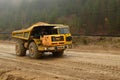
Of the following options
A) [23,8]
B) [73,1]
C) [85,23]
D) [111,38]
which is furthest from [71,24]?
[23,8]

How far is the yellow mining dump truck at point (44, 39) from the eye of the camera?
13914 mm

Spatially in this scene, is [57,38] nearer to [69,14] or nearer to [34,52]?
[34,52]

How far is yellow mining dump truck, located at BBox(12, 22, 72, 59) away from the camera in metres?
13.9

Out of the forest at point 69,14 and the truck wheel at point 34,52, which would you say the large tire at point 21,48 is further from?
the forest at point 69,14

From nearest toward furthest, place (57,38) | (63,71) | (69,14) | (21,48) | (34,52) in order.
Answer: (63,71), (57,38), (34,52), (21,48), (69,14)

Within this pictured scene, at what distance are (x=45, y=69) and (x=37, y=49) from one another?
10.3 feet

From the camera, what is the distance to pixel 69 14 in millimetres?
40750

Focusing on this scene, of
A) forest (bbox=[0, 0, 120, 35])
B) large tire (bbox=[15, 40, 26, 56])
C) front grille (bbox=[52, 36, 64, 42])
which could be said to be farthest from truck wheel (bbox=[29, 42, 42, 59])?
forest (bbox=[0, 0, 120, 35])

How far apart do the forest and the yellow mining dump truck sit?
613 inches

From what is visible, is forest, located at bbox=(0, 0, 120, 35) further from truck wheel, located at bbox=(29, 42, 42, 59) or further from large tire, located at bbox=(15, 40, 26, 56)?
truck wheel, located at bbox=(29, 42, 42, 59)

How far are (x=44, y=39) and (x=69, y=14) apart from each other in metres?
27.1

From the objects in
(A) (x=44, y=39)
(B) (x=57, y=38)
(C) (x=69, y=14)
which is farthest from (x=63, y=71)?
(C) (x=69, y=14)

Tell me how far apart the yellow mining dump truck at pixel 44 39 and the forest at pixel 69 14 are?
1557 centimetres

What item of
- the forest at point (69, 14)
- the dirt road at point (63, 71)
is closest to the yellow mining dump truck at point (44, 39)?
the dirt road at point (63, 71)
